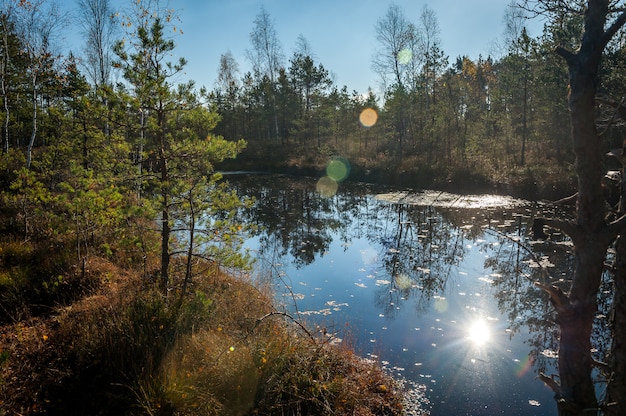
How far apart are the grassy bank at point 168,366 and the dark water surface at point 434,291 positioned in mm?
755

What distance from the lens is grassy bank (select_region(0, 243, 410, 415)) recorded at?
154 inches

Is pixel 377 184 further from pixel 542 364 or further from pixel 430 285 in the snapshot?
pixel 542 364

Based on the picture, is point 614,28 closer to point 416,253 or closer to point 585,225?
point 585,225

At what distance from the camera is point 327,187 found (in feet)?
95.2

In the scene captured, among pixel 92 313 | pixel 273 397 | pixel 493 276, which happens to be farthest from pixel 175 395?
pixel 493 276

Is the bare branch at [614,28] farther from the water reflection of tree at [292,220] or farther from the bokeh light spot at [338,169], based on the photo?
the bokeh light spot at [338,169]

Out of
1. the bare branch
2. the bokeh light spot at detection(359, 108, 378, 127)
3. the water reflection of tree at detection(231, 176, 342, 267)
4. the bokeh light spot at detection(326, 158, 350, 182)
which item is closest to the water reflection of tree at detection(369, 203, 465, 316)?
the water reflection of tree at detection(231, 176, 342, 267)

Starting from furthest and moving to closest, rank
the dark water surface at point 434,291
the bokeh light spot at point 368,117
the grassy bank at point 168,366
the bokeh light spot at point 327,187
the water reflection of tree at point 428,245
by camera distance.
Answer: the bokeh light spot at point 368,117 → the bokeh light spot at point 327,187 → the water reflection of tree at point 428,245 → the dark water surface at point 434,291 → the grassy bank at point 168,366

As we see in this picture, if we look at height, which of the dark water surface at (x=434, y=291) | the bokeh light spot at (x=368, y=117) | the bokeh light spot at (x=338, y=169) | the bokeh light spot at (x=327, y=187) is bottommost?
the dark water surface at (x=434, y=291)

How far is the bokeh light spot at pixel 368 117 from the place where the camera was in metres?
45.2

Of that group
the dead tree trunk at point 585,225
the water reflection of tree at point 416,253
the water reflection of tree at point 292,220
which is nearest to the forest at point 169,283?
the dead tree trunk at point 585,225

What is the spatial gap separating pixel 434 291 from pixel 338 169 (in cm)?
2464

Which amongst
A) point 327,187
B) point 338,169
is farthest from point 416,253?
point 338,169

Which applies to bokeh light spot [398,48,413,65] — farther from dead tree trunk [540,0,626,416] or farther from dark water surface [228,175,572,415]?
dead tree trunk [540,0,626,416]
